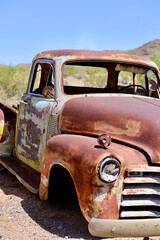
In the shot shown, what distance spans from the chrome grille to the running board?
129cm

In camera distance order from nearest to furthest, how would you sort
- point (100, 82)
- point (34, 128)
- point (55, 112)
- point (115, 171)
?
point (115, 171)
point (55, 112)
point (34, 128)
point (100, 82)

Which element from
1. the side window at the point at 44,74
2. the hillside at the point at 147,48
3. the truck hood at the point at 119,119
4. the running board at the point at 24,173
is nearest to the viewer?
the truck hood at the point at 119,119

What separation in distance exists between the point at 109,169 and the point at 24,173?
197 centimetres

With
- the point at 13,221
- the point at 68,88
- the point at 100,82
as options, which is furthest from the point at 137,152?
the point at 100,82

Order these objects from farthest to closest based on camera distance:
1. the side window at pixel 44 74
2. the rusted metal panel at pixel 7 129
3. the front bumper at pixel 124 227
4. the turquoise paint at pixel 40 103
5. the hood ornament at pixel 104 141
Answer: the rusted metal panel at pixel 7 129 → the side window at pixel 44 74 → the turquoise paint at pixel 40 103 → the hood ornament at pixel 104 141 → the front bumper at pixel 124 227

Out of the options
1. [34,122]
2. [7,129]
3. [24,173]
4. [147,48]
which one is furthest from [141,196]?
[147,48]

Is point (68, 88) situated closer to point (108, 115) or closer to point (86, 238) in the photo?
point (108, 115)

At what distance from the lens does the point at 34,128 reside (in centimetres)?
417

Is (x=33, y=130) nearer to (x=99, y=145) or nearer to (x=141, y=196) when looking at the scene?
(x=99, y=145)

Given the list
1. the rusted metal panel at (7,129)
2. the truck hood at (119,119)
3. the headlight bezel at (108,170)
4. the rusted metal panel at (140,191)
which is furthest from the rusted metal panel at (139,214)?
the rusted metal panel at (7,129)

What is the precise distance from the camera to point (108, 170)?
2727 millimetres

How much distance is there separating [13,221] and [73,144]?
1.05 meters

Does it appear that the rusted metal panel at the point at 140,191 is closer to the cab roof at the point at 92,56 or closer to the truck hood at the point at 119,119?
the truck hood at the point at 119,119

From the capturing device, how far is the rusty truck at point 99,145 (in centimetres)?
271
